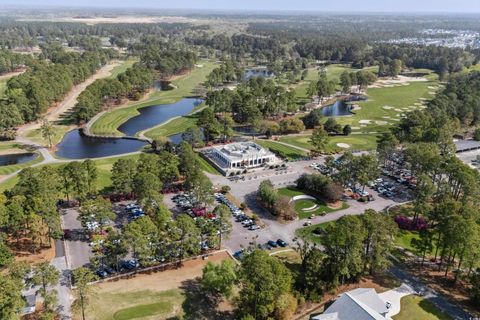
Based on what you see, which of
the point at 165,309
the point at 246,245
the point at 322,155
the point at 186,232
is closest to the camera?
the point at 165,309

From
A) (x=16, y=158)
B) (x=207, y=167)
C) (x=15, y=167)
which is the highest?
(x=207, y=167)

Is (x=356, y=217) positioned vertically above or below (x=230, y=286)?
above

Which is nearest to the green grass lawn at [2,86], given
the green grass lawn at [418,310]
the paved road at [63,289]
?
the paved road at [63,289]

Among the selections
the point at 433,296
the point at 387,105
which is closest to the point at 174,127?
the point at 387,105

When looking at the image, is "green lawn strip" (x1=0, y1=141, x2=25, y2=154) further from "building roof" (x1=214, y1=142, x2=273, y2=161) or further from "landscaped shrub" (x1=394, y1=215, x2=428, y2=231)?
"landscaped shrub" (x1=394, y1=215, x2=428, y2=231)

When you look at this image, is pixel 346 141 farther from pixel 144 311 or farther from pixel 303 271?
pixel 144 311

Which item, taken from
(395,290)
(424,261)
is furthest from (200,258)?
(424,261)

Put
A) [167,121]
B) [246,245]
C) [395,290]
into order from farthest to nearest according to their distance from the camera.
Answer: [167,121]
[246,245]
[395,290]

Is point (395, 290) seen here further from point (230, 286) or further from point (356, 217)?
point (230, 286)
